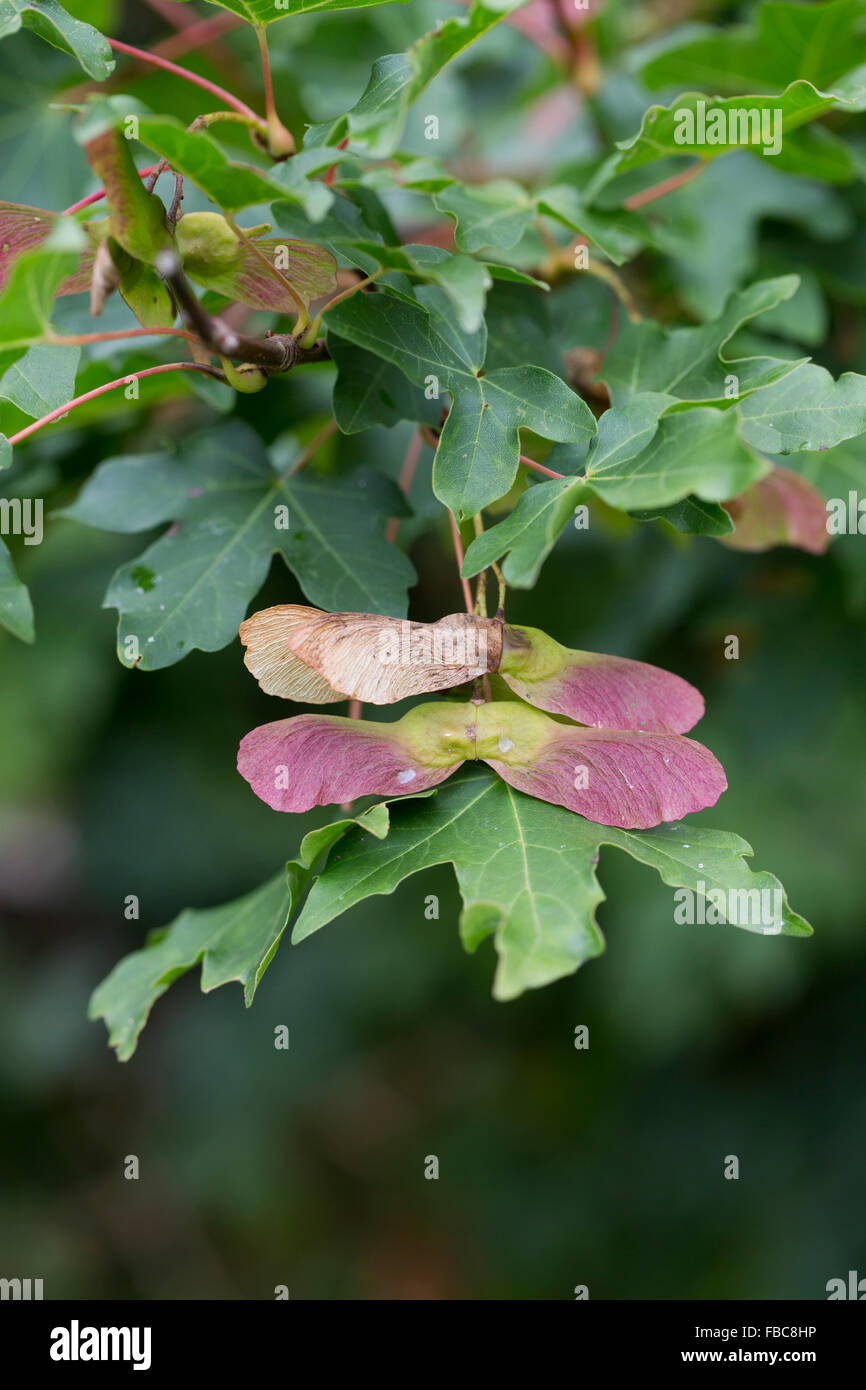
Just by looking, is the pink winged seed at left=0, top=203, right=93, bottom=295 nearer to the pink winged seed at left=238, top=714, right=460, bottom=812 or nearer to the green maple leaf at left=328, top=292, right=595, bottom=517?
the green maple leaf at left=328, top=292, right=595, bottom=517

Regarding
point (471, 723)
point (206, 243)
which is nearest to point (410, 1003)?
point (471, 723)

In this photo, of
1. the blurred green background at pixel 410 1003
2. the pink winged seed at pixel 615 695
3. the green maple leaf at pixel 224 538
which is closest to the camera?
the pink winged seed at pixel 615 695

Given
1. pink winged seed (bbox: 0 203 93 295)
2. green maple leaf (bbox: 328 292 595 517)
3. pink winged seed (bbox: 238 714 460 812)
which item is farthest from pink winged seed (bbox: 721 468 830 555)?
pink winged seed (bbox: 0 203 93 295)

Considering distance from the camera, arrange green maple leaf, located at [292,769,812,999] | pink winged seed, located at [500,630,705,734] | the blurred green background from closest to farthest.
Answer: green maple leaf, located at [292,769,812,999], pink winged seed, located at [500,630,705,734], the blurred green background

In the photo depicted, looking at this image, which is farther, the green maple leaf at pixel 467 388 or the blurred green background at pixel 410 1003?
the blurred green background at pixel 410 1003

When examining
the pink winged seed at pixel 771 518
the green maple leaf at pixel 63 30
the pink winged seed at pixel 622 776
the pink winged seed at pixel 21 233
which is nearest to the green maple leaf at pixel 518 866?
the pink winged seed at pixel 622 776

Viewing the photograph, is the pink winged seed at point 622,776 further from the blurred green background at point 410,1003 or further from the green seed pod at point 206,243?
the blurred green background at point 410,1003

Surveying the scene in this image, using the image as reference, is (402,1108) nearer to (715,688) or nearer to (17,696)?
(17,696)
